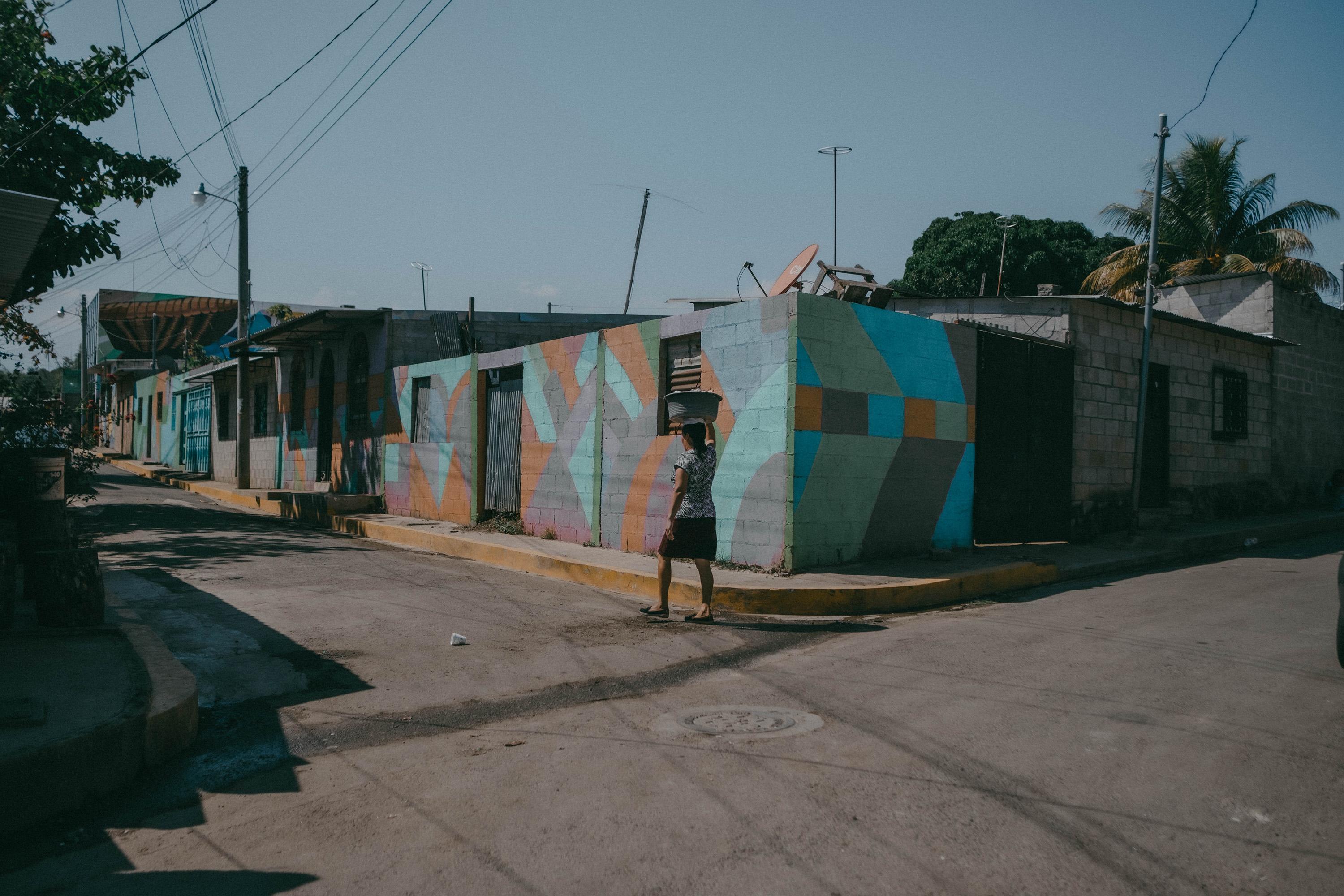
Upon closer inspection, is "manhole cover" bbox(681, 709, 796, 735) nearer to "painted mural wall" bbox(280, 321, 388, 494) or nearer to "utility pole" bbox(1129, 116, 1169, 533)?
"utility pole" bbox(1129, 116, 1169, 533)

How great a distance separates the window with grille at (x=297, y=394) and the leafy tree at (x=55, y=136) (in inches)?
360

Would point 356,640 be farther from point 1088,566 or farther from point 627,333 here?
point 1088,566

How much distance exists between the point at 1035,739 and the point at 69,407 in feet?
40.3

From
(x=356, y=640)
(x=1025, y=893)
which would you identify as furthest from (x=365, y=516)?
(x=1025, y=893)

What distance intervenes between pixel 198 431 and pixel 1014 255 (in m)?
34.9

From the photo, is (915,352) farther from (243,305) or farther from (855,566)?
(243,305)

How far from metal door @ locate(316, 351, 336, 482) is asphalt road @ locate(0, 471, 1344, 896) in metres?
14.3

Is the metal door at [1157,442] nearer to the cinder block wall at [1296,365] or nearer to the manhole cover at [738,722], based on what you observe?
the cinder block wall at [1296,365]

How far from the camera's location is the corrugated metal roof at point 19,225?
16.3ft

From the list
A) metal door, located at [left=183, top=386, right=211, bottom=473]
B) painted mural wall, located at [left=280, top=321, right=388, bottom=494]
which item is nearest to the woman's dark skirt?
painted mural wall, located at [left=280, top=321, right=388, bottom=494]

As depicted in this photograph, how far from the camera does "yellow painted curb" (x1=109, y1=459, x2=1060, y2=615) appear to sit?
8016 mm

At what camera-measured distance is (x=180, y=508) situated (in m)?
18.3

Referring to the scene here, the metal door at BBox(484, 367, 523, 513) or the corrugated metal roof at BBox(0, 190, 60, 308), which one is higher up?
the corrugated metal roof at BBox(0, 190, 60, 308)

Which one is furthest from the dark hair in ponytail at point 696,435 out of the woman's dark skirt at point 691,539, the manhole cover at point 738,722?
the manhole cover at point 738,722
